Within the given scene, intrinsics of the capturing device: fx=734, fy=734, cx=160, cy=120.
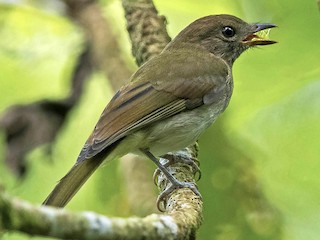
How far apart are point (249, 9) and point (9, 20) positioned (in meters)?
1.95

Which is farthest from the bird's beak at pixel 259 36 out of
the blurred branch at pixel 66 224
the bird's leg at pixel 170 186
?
the blurred branch at pixel 66 224

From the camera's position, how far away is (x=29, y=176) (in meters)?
4.89

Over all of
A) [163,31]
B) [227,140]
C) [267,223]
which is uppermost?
[163,31]

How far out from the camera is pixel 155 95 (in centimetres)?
455

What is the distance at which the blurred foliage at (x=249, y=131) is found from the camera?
4281 millimetres

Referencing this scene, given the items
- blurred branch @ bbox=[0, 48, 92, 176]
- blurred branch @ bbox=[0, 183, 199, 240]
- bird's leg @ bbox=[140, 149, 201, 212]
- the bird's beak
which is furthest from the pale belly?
blurred branch @ bbox=[0, 183, 199, 240]

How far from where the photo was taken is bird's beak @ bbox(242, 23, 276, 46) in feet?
16.3

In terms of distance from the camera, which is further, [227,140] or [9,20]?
[9,20]

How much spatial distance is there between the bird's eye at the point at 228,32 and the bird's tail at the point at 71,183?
184 centimetres

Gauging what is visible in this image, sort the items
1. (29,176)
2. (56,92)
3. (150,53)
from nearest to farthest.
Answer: (29,176) → (150,53) → (56,92)

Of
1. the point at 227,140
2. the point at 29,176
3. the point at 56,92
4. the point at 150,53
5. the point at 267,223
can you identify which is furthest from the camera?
the point at 56,92

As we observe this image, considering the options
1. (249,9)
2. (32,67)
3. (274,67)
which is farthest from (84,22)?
(274,67)

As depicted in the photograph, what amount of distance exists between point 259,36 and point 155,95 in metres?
1.23

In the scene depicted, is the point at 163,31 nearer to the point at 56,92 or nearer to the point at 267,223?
the point at 56,92
